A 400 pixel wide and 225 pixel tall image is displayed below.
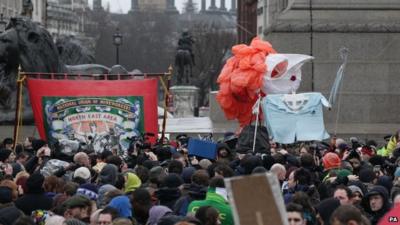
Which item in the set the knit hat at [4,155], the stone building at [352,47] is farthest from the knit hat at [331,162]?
the stone building at [352,47]

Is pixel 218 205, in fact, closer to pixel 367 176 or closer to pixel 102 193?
pixel 102 193

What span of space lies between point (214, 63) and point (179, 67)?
42953 millimetres

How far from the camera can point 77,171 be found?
13.1 m

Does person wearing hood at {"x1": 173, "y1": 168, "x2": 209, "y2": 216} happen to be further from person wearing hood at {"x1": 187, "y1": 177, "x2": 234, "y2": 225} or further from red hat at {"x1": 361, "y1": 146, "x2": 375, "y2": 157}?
red hat at {"x1": 361, "y1": 146, "x2": 375, "y2": 157}

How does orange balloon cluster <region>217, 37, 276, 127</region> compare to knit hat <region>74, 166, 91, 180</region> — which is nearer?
knit hat <region>74, 166, 91, 180</region>

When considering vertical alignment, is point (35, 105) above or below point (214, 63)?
above

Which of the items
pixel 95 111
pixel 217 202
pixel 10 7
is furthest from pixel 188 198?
pixel 10 7

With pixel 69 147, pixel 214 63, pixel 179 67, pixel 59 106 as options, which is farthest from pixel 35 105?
pixel 214 63

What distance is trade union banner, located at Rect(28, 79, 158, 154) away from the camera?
65.3 feet

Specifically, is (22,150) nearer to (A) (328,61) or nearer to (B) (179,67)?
(A) (328,61)

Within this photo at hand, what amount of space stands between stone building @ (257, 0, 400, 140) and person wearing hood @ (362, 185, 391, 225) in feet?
52.1

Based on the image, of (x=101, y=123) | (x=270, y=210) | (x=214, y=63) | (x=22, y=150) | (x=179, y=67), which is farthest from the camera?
(x=214, y=63)

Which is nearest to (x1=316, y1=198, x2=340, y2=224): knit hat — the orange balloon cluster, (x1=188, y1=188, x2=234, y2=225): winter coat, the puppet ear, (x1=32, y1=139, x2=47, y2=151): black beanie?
(x1=188, y1=188, x2=234, y2=225): winter coat

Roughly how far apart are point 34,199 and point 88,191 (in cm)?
46
